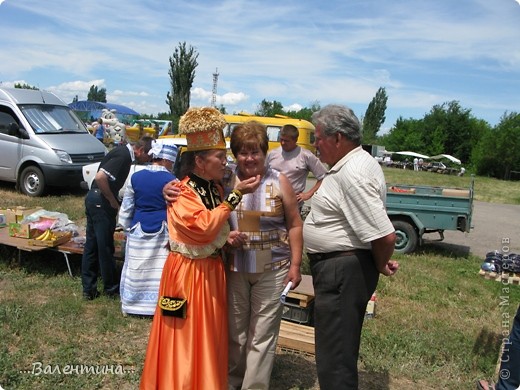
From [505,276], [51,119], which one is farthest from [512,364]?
[51,119]

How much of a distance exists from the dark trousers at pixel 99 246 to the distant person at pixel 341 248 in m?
2.87

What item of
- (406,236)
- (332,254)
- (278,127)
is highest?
(278,127)

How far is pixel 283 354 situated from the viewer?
389cm

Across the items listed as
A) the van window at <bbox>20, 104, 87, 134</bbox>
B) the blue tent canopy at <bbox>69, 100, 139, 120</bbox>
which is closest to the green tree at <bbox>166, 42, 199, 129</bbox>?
the blue tent canopy at <bbox>69, 100, 139, 120</bbox>

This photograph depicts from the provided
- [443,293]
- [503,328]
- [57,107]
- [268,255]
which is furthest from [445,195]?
[57,107]

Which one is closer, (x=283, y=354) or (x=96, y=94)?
(x=283, y=354)

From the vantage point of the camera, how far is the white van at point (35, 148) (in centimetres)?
1052

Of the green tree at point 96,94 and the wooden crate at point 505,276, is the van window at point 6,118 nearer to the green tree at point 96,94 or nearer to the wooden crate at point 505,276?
the wooden crate at point 505,276

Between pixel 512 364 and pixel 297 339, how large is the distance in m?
1.59

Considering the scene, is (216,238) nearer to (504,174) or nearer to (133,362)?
(133,362)

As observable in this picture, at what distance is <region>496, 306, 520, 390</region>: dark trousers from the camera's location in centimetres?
308

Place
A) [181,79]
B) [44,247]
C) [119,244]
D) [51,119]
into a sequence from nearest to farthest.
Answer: [44,247], [119,244], [51,119], [181,79]

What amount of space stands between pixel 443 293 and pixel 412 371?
2236 millimetres

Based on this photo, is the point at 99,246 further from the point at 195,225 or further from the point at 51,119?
the point at 51,119
